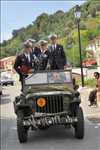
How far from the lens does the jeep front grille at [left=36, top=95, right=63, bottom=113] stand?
11.5 m

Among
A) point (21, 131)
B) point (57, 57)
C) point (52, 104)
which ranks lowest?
point (21, 131)

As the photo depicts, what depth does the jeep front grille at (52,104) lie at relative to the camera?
11453 millimetres

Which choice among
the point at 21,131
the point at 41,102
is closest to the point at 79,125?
the point at 41,102

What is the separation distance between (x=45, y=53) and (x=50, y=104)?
2493 mm

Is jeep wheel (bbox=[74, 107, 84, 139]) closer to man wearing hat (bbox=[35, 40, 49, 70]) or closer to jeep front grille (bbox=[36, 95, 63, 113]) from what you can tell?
jeep front grille (bbox=[36, 95, 63, 113])

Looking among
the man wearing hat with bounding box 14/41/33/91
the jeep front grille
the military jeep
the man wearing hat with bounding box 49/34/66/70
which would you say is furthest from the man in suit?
the jeep front grille

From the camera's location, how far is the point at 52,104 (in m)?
11.4

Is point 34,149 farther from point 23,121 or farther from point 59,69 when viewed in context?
point 59,69

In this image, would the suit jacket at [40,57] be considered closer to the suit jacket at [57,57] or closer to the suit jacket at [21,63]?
the suit jacket at [57,57]

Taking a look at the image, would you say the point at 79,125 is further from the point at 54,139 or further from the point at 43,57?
the point at 43,57

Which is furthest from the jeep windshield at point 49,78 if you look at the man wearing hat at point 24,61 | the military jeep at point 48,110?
the military jeep at point 48,110

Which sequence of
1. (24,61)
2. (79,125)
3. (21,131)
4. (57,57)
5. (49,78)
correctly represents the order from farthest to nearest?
(57,57) → (24,61) → (49,78) → (79,125) → (21,131)

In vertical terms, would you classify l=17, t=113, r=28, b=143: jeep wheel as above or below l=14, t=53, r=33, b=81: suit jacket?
below

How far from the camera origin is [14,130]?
43.9 ft
